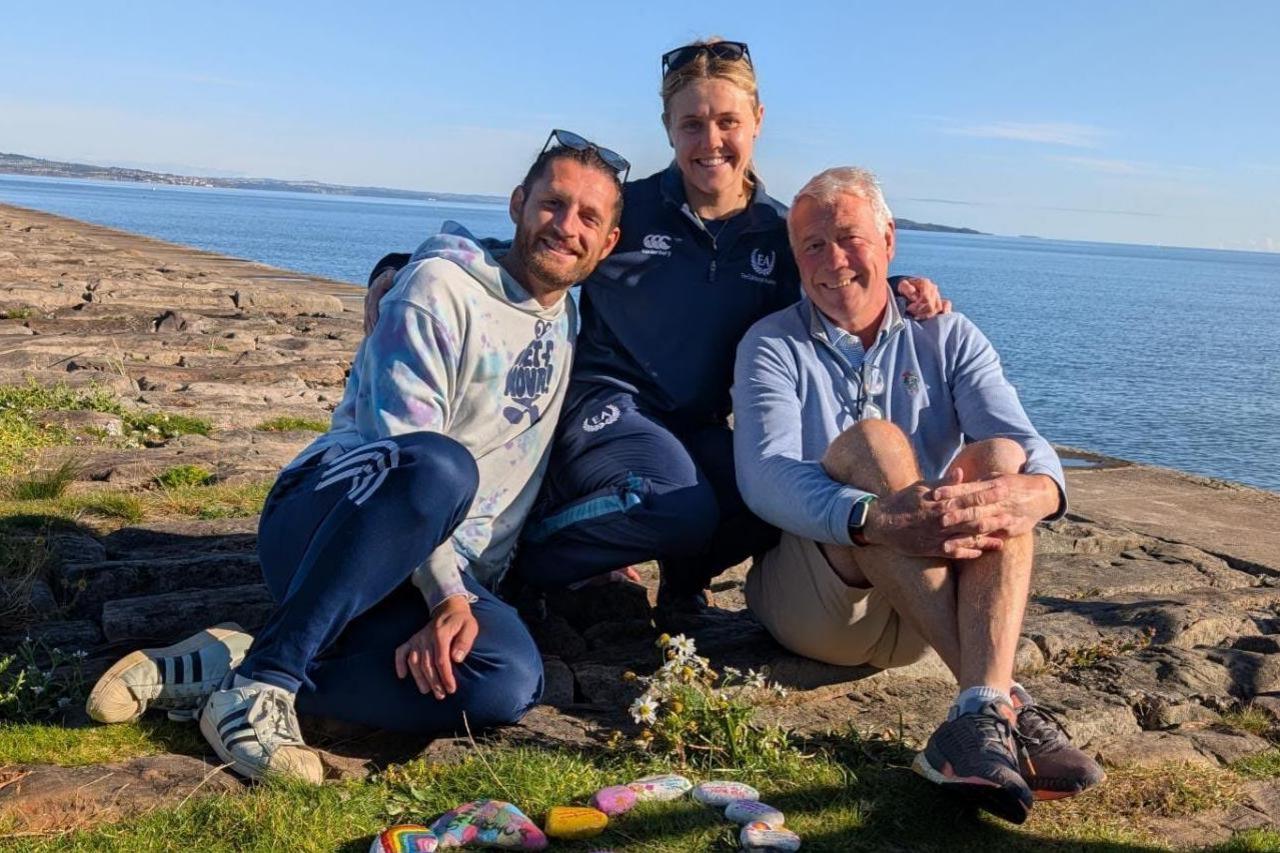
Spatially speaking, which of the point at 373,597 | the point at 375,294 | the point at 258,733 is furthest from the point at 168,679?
the point at 375,294

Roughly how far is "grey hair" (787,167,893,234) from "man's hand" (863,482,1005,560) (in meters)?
1.08

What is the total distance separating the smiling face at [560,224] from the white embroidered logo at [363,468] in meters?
0.81

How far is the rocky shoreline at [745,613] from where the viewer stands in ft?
12.5

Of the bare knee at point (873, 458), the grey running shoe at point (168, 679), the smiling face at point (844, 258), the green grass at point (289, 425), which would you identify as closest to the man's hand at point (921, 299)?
the smiling face at point (844, 258)

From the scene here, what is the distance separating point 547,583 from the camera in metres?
4.45

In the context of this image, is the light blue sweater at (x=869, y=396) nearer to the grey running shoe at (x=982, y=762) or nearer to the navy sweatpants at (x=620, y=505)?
the navy sweatpants at (x=620, y=505)

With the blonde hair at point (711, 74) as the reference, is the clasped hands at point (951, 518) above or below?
below

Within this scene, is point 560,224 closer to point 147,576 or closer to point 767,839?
point 767,839

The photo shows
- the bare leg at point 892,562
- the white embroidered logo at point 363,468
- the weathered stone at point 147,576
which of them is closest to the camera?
the white embroidered logo at point 363,468

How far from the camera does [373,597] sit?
347 centimetres

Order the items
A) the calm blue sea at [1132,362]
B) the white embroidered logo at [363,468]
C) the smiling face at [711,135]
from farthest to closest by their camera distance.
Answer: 1. the calm blue sea at [1132,362]
2. the smiling face at [711,135]
3. the white embroidered logo at [363,468]

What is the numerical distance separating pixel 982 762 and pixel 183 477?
4.39 m

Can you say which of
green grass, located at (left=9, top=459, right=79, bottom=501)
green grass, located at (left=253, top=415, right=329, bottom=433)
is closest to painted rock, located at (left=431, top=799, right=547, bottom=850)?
green grass, located at (left=9, top=459, right=79, bottom=501)

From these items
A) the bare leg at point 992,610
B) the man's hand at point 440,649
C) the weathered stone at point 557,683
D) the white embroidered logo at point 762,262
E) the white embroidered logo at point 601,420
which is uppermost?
the white embroidered logo at point 762,262
